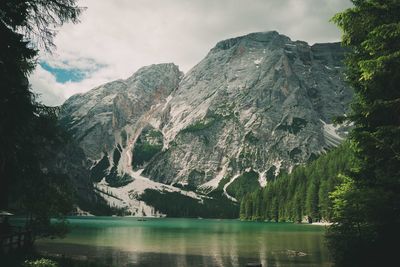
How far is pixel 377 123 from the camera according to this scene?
70.2ft

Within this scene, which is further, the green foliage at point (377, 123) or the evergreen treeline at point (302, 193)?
the evergreen treeline at point (302, 193)

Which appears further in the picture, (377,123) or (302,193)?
(302,193)

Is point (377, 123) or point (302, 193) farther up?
point (302, 193)

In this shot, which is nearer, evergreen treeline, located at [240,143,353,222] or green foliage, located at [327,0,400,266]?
green foliage, located at [327,0,400,266]

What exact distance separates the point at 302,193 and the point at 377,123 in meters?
143

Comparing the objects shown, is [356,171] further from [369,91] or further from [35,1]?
[35,1]

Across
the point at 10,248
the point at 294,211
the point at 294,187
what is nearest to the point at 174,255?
the point at 10,248

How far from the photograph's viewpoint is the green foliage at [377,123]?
58.9 ft

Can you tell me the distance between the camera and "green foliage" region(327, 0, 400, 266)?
1795cm

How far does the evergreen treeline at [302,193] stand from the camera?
14400 centimetres

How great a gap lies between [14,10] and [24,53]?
1.92 meters

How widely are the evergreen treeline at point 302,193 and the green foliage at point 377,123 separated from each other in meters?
105

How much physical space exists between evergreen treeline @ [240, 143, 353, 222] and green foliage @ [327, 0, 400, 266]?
104653mm

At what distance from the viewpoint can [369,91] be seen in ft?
70.7
